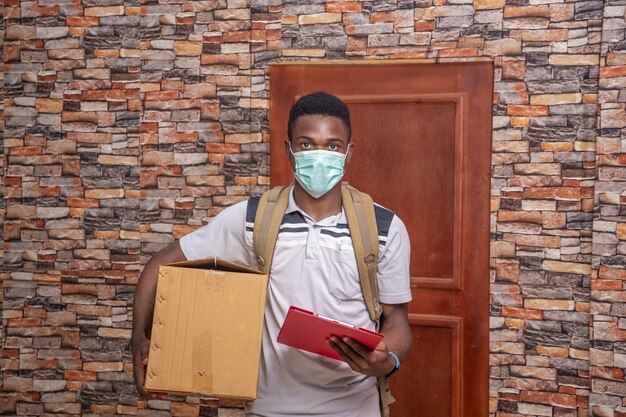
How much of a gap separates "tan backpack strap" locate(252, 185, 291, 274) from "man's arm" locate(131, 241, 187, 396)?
24cm

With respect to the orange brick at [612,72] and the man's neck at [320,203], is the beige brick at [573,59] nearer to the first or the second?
the orange brick at [612,72]

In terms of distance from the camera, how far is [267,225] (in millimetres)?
1784

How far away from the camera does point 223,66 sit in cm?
325

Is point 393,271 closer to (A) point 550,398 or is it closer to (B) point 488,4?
(A) point 550,398

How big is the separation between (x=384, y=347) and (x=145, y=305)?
0.68m

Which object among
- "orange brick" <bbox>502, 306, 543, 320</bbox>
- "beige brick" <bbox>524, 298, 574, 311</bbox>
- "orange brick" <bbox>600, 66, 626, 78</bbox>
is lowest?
"orange brick" <bbox>502, 306, 543, 320</bbox>

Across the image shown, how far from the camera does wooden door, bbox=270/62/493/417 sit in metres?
3.10

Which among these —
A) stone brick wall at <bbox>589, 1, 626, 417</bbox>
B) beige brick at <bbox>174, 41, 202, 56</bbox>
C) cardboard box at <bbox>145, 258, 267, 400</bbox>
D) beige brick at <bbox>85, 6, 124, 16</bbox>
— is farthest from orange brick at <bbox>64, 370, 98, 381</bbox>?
stone brick wall at <bbox>589, 1, 626, 417</bbox>

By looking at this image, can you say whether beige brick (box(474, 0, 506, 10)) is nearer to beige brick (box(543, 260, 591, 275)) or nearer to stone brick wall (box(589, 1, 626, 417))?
stone brick wall (box(589, 1, 626, 417))

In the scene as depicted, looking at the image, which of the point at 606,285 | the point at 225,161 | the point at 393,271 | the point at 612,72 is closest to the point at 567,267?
the point at 606,285

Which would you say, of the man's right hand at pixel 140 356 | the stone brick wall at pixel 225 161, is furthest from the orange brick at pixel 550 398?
the man's right hand at pixel 140 356

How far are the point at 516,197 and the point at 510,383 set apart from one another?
90 cm

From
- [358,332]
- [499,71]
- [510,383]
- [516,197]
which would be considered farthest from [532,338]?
[358,332]

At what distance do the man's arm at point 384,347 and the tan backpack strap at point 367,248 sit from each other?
0.04 meters
